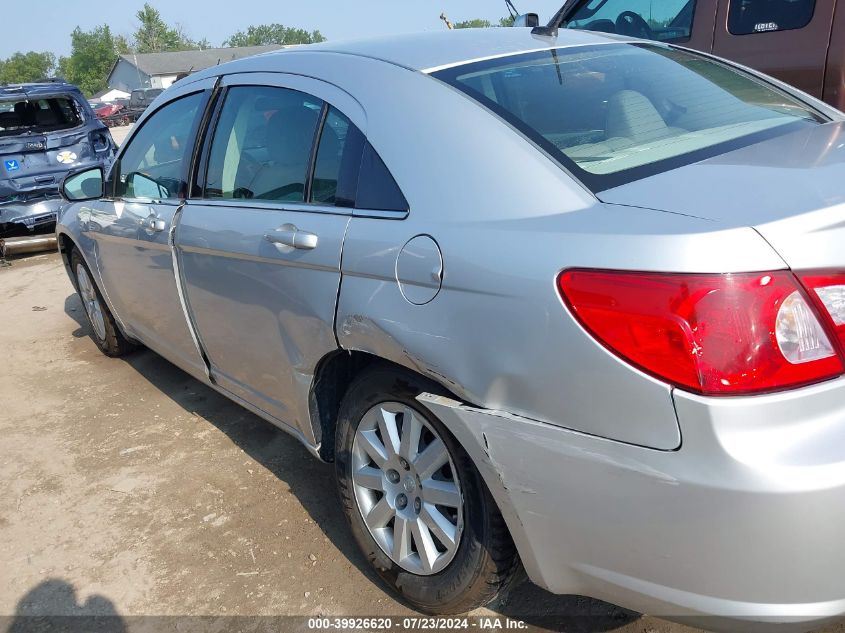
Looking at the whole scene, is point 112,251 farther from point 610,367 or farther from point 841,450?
point 841,450

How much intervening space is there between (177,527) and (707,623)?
6.90ft

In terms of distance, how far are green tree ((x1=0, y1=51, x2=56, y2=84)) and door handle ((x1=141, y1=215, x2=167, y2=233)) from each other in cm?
12255

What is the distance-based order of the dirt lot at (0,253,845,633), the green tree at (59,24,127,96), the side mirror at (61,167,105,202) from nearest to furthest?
the dirt lot at (0,253,845,633)
the side mirror at (61,167,105,202)
the green tree at (59,24,127,96)

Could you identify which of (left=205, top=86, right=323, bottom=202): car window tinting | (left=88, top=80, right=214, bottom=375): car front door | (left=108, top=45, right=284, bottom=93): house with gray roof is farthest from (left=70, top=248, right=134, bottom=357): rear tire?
(left=108, top=45, right=284, bottom=93): house with gray roof

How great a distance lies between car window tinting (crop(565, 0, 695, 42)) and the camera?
16.9ft

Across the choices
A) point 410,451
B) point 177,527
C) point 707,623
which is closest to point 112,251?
point 177,527

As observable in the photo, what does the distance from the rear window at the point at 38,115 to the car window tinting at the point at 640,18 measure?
6106 millimetres

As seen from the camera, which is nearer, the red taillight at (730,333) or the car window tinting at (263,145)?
the red taillight at (730,333)

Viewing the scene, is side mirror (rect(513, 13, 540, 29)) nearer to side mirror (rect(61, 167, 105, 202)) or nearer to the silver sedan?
the silver sedan

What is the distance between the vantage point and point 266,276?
2.59m

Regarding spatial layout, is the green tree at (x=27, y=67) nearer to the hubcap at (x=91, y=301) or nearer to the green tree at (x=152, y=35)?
the green tree at (x=152, y=35)

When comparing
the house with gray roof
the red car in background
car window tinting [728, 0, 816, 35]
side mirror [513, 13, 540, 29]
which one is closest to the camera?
side mirror [513, 13, 540, 29]

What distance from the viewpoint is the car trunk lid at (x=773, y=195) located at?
5.02 feet

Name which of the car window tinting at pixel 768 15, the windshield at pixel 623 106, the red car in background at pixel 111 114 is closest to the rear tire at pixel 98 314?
the windshield at pixel 623 106
